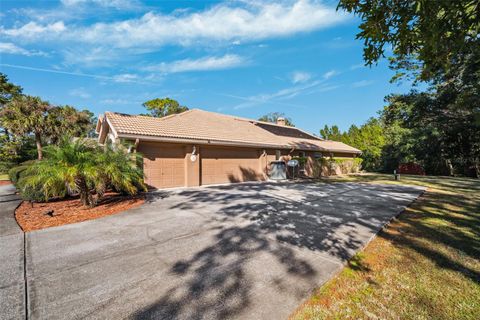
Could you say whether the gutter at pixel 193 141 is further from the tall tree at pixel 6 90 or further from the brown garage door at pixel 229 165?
the tall tree at pixel 6 90

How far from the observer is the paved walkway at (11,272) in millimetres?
2349

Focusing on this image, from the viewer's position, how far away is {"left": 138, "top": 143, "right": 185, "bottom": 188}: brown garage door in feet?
34.6

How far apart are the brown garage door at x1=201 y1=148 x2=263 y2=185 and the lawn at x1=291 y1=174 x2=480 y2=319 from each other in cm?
958

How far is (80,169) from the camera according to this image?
6.40m

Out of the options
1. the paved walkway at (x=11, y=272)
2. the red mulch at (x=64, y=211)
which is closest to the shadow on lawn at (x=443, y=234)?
the paved walkway at (x=11, y=272)

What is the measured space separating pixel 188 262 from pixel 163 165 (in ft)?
27.6

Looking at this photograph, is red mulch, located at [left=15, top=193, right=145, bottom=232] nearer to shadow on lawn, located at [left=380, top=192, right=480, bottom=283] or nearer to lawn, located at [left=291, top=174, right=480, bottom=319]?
lawn, located at [left=291, top=174, right=480, bottom=319]

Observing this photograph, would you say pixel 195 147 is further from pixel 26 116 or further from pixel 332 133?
pixel 332 133

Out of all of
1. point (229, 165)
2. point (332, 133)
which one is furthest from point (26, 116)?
point (332, 133)

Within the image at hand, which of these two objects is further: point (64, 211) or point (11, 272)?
point (64, 211)

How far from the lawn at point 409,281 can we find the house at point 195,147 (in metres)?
9.36

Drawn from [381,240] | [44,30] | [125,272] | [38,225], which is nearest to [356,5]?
[381,240]

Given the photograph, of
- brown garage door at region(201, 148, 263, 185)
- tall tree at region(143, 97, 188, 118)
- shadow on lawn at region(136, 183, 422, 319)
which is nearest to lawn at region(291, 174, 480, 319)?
shadow on lawn at region(136, 183, 422, 319)

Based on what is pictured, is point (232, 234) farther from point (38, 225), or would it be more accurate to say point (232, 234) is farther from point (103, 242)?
point (38, 225)
